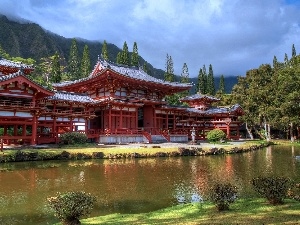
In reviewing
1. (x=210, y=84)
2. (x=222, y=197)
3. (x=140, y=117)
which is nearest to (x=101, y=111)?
(x=140, y=117)

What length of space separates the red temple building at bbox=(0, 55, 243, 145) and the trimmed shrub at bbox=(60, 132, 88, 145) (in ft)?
5.77

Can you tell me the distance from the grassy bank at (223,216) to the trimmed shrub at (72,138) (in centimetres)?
2408

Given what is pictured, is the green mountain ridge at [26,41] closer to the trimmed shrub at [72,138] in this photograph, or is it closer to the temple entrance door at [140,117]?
the temple entrance door at [140,117]

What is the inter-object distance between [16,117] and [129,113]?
17.2 meters

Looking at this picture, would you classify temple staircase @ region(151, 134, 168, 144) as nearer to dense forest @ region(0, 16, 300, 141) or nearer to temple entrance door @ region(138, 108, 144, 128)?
temple entrance door @ region(138, 108, 144, 128)

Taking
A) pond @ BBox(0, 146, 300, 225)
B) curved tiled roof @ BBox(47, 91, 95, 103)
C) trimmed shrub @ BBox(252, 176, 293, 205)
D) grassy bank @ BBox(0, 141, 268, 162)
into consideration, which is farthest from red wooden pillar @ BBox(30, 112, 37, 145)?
trimmed shrub @ BBox(252, 176, 293, 205)

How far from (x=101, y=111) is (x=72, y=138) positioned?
9932mm

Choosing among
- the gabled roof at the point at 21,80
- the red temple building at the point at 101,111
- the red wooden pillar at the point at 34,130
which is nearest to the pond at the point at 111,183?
the red wooden pillar at the point at 34,130

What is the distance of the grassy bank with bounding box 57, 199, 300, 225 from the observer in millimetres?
8457

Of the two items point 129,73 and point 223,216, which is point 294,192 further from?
point 129,73

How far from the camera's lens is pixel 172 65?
11381 cm

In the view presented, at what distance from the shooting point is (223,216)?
363 inches

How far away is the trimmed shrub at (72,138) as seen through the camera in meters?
33.7

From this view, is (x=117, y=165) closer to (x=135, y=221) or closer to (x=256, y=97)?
(x=135, y=221)
